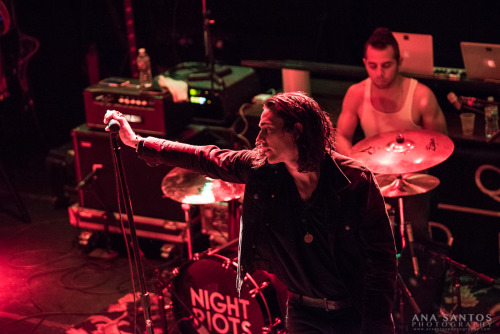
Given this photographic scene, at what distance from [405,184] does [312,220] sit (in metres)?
1.35

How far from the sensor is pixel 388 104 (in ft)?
15.1

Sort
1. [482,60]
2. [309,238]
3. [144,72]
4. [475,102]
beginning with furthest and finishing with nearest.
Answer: [144,72]
[475,102]
[482,60]
[309,238]

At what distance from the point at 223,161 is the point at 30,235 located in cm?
335

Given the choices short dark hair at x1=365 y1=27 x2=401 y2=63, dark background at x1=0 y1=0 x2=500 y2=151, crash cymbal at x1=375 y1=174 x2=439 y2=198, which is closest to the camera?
crash cymbal at x1=375 y1=174 x2=439 y2=198

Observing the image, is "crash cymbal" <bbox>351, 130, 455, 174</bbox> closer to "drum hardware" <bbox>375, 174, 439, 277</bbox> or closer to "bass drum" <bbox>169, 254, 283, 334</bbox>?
"drum hardware" <bbox>375, 174, 439, 277</bbox>

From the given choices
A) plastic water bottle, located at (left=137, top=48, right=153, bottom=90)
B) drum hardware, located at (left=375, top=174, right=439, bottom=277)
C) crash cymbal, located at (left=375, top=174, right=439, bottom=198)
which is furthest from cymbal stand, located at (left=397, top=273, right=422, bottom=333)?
plastic water bottle, located at (left=137, top=48, right=153, bottom=90)

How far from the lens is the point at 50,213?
6059 millimetres

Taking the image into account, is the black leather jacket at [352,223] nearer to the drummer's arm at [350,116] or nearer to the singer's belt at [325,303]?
the singer's belt at [325,303]

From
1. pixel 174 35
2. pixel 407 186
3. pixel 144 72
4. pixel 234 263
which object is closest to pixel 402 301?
pixel 407 186

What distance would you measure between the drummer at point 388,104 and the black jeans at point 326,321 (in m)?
1.77

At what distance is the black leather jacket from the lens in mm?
2566

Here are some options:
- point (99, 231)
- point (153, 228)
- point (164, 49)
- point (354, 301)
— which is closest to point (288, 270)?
point (354, 301)

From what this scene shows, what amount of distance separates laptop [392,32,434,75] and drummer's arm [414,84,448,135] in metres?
0.55

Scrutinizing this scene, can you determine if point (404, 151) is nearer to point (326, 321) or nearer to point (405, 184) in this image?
point (405, 184)
